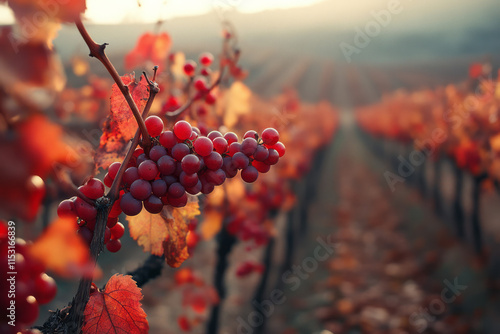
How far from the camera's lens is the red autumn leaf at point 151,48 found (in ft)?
8.09

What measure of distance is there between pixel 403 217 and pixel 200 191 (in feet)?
31.6

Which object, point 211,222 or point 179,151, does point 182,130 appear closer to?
point 179,151

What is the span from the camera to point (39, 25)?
537 mm

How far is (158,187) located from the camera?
0.91m

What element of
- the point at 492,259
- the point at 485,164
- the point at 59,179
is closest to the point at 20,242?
the point at 59,179

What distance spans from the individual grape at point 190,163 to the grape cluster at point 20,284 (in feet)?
1.28

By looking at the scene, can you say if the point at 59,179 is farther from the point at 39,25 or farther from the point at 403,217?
the point at 403,217

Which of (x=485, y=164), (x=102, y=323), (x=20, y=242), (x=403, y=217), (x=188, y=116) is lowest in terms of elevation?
(x=102, y=323)

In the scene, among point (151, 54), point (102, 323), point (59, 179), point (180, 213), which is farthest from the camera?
point (151, 54)

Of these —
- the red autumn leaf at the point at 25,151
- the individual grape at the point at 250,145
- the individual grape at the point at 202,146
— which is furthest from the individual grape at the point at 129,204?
the red autumn leaf at the point at 25,151

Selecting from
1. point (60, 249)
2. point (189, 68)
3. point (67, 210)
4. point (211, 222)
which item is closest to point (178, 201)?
point (67, 210)

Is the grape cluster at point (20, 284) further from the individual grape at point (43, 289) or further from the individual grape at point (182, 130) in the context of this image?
the individual grape at point (182, 130)

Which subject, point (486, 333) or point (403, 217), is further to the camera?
point (403, 217)

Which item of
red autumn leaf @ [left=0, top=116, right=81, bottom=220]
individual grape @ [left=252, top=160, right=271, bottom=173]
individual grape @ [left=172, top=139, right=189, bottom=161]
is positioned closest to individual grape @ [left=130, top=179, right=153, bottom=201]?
individual grape @ [left=172, top=139, right=189, bottom=161]
